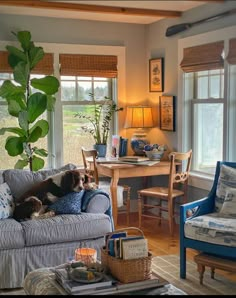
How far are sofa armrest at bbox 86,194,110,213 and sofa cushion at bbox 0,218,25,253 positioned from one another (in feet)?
2.24

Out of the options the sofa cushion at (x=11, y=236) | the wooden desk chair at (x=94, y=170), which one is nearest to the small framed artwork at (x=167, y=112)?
the wooden desk chair at (x=94, y=170)

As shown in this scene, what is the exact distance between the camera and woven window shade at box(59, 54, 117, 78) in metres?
5.99

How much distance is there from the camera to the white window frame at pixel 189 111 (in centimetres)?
498

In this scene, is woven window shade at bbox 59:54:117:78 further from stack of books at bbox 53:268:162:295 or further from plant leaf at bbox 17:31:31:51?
stack of books at bbox 53:268:162:295

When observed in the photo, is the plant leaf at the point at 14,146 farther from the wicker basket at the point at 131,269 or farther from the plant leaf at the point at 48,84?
the wicker basket at the point at 131,269

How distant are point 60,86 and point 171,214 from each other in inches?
81.5

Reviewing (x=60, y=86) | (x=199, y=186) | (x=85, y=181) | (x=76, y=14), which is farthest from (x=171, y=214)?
(x=76, y=14)

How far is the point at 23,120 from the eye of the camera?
5336 mm

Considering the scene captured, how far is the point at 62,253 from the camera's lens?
13.2 ft

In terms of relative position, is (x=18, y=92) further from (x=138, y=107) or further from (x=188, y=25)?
(x=188, y=25)

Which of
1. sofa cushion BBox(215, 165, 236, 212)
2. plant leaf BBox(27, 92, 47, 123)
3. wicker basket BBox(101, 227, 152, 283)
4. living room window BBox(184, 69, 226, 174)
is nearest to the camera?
wicker basket BBox(101, 227, 152, 283)

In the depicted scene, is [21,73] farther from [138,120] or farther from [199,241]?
[199,241]

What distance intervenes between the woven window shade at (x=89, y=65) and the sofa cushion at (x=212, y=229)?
2704 millimetres

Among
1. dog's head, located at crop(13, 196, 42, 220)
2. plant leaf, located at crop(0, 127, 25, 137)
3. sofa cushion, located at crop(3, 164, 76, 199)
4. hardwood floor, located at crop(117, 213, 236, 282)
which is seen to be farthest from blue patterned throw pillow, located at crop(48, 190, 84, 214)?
plant leaf, located at crop(0, 127, 25, 137)
